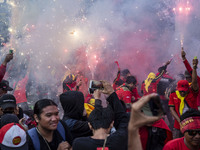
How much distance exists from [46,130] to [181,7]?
9443mm

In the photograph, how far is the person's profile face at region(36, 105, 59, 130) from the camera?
7.55 ft

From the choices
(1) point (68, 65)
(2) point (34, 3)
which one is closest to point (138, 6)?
(1) point (68, 65)

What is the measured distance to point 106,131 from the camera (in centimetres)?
206

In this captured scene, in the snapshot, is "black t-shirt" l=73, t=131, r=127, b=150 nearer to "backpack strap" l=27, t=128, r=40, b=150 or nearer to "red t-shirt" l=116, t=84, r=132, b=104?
"backpack strap" l=27, t=128, r=40, b=150

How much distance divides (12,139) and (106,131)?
2.43 feet

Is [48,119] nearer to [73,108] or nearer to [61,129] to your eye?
[61,129]

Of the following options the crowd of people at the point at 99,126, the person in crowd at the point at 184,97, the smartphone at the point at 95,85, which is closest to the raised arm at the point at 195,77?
the person in crowd at the point at 184,97

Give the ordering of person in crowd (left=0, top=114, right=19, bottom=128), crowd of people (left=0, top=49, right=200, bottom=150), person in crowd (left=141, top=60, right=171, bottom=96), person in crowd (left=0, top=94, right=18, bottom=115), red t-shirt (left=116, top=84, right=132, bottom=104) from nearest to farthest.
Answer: crowd of people (left=0, top=49, right=200, bottom=150) < person in crowd (left=0, top=114, right=19, bottom=128) < person in crowd (left=0, top=94, right=18, bottom=115) < red t-shirt (left=116, top=84, right=132, bottom=104) < person in crowd (left=141, top=60, right=171, bottom=96)

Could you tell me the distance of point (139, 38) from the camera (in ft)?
33.5

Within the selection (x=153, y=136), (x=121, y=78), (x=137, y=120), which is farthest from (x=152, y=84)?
(x=137, y=120)

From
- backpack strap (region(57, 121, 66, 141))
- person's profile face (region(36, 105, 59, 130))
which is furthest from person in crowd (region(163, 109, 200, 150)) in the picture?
person's profile face (region(36, 105, 59, 130))

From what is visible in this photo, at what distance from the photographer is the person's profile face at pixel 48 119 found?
230 cm

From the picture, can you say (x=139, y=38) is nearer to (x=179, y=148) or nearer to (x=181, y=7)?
(x=181, y=7)

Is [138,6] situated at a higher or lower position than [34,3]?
lower
